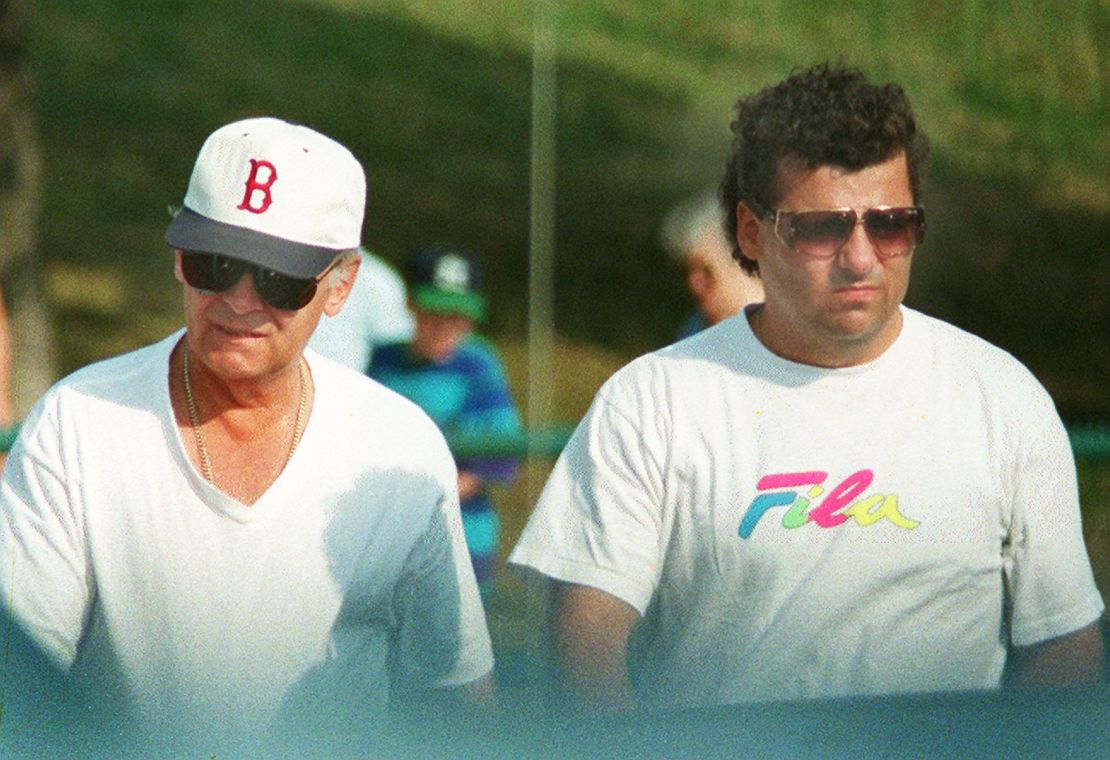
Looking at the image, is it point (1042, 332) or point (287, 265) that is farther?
point (1042, 332)

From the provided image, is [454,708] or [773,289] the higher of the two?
[773,289]

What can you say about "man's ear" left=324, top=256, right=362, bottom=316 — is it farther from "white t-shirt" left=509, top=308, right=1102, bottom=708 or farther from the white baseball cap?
"white t-shirt" left=509, top=308, right=1102, bottom=708

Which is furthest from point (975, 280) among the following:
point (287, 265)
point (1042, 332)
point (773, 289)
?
point (287, 265)

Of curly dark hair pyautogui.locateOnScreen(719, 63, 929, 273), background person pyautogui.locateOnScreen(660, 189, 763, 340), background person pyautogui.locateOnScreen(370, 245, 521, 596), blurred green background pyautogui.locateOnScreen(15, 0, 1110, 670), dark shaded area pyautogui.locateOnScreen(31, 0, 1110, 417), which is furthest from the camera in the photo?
dark shaded area pyautogui.locateOnScreen(31, 0, 1110, 417)

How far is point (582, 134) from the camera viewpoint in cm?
540

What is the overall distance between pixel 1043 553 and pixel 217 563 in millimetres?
765

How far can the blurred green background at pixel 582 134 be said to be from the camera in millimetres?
3271

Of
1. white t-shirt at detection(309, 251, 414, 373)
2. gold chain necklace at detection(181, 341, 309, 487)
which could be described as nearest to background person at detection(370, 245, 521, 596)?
white t-shirt at detection(309, 251, 414, 373)

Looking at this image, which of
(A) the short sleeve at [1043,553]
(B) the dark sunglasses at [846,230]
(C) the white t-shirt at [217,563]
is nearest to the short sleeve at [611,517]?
(C) the white t-shirt at [217,563]

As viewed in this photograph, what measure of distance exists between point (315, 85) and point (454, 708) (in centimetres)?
510

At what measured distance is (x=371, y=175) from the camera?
6.17m

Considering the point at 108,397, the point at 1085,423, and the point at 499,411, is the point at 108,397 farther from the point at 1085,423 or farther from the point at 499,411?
the point at 1085,423

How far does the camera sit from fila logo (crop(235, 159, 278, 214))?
166 cm

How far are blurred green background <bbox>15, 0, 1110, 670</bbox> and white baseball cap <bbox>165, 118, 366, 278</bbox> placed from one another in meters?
0.84
